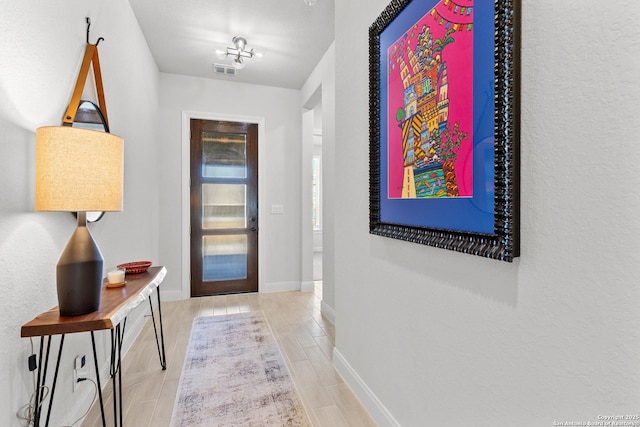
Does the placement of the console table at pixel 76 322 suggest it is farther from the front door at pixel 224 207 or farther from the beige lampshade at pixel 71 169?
the front door at pixel 224 207

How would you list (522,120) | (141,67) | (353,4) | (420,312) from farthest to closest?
(141,67)
(353,4)
(420,312)
(522,120)

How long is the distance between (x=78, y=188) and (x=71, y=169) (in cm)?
7

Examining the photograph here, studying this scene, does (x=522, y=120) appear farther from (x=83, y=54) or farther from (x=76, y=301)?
(x=83, y=54)

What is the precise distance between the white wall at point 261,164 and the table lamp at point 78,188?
Result: 264cm

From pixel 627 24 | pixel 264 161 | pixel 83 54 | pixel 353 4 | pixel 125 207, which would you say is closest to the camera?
pixel 627 24

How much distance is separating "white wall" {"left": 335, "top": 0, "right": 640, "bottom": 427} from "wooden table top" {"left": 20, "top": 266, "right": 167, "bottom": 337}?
1.25 meters

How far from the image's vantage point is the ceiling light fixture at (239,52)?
2.98m

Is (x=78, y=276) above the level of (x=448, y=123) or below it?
below

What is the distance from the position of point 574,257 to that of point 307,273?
3620 millimetres

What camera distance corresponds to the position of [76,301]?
1.18 metres

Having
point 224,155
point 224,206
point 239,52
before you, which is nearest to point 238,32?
point 239,52

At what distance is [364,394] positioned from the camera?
5.72 feet

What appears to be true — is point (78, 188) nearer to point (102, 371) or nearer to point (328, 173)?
point (102, 371)

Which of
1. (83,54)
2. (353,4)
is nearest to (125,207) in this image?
(83,54)
